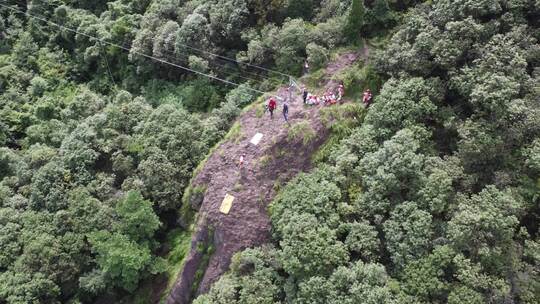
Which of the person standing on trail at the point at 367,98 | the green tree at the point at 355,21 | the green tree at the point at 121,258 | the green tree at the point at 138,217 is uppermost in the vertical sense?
the green tree at the point at 355,21

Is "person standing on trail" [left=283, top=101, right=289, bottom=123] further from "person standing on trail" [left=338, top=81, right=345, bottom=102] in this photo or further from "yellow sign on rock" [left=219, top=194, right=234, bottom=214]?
"yellow sign on rock" [left=219, top=194, right=234, bottom=214]

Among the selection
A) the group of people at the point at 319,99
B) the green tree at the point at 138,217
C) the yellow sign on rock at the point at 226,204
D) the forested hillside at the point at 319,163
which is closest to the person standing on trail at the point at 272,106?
the group of people at the point at 319,99

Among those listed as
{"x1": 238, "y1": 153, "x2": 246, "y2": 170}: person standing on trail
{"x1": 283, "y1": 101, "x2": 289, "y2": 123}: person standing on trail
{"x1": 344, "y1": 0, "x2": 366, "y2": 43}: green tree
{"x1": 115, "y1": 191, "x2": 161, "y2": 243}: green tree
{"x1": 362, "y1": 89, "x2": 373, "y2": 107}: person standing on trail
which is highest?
{"x1": 344, "y1": 0, "x2": 366, "y2": 43}: green tree

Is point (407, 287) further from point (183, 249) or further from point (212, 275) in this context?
point (183, 249)

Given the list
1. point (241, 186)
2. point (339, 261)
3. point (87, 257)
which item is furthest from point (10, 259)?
point (339, 261)

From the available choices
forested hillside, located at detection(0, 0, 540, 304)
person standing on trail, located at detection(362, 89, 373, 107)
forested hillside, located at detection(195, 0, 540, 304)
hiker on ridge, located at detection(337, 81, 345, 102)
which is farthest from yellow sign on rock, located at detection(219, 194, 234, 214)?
person standing on trail, located at detection(362, 89, 373, 107)

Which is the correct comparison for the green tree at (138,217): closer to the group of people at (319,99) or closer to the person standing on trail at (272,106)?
the person standing on trail at (272,106)
